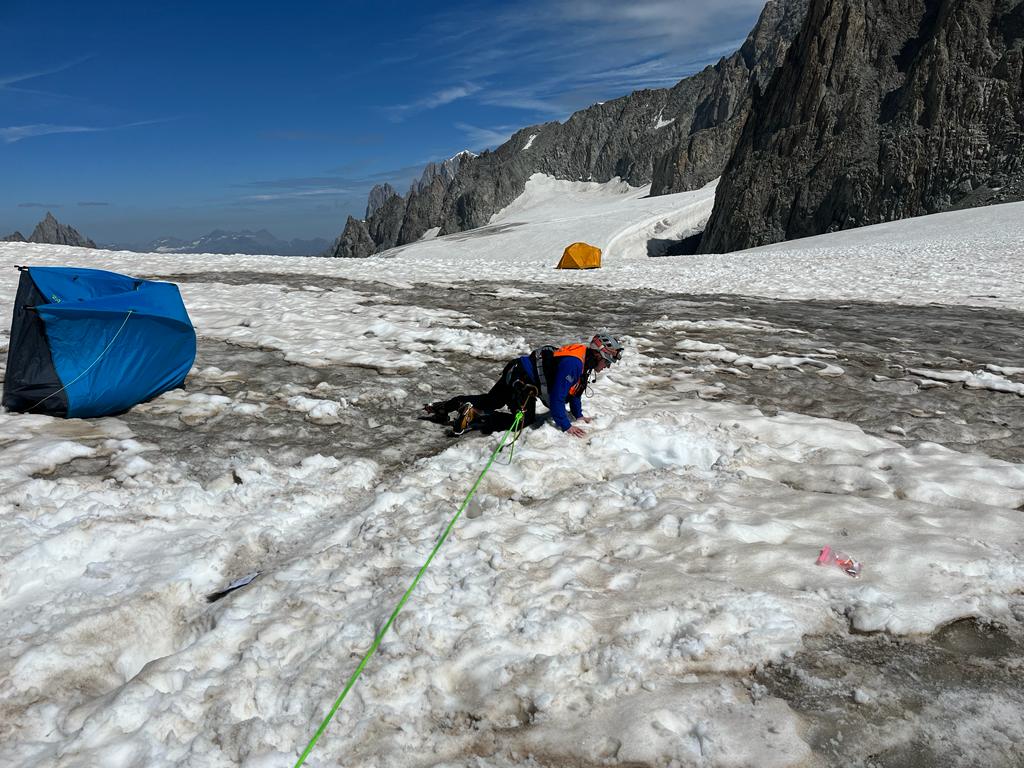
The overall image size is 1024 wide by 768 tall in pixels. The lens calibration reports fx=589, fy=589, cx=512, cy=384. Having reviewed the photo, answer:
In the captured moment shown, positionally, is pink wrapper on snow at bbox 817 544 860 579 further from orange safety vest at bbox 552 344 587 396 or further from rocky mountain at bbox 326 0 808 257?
rocky mountain at bbox 326 0 808 257

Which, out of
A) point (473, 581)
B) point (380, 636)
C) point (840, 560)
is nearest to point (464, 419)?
point (473, 581)

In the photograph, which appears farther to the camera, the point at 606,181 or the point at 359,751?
the point at 606,181

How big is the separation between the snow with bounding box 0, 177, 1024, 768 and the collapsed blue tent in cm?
25

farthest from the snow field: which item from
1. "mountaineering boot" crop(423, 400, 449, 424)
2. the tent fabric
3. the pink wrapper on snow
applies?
the tent fabric

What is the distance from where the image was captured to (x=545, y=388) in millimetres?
6707

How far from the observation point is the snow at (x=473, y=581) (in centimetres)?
307

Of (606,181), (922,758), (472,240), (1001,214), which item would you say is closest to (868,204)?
(1001,214)

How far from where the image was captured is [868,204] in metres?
55.2

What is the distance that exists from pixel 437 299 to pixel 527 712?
1343cm

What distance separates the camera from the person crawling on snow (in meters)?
6.51

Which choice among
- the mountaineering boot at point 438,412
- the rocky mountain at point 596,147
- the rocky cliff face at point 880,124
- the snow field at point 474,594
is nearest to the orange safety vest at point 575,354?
the snow field at point 474,594

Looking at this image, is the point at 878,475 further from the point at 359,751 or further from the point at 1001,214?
the point at 1001,214

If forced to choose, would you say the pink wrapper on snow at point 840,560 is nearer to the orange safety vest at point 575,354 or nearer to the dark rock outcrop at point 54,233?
the orange safety vest at point 575,354

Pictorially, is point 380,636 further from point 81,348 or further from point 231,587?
point 81,348
